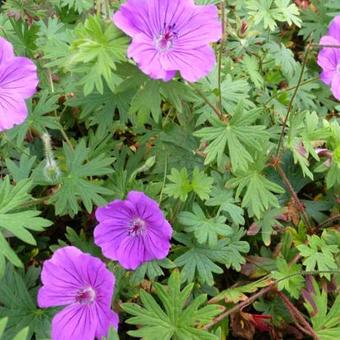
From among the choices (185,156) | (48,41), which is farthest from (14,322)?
(48,41)

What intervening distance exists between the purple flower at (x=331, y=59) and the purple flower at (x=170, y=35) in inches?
19.1

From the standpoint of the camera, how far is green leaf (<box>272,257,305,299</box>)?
5.95 ft

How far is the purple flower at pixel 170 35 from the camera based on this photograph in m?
1.46

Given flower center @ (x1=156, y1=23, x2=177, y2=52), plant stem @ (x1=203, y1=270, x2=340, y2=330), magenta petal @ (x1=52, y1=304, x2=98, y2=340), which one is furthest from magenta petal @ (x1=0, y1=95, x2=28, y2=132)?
plant stem @ (x1=203, y1=270, x2=340, y2=330)

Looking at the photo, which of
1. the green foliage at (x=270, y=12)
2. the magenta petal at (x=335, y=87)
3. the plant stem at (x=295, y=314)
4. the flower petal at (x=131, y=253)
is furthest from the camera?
the green foliage at (x=270, y=12)

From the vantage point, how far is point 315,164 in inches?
79.8

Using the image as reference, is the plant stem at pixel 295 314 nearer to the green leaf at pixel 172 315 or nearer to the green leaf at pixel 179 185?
the green leaf at pixel 172 315

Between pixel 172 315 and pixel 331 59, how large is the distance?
3.19ft

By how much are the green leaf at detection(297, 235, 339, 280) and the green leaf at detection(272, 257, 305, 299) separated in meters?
0.05

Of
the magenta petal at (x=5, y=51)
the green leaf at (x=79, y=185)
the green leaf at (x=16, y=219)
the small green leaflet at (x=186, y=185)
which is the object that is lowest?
the small green leaflet at (x=186, y=185)

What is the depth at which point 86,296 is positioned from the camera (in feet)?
5.34

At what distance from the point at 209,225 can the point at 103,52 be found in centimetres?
60

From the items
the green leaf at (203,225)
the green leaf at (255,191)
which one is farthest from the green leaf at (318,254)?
the green leaf at (203,225)

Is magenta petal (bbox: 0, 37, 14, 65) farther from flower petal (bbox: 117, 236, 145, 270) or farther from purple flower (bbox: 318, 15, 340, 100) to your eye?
purple flower (bbox: 318, 15, 340, 100)
